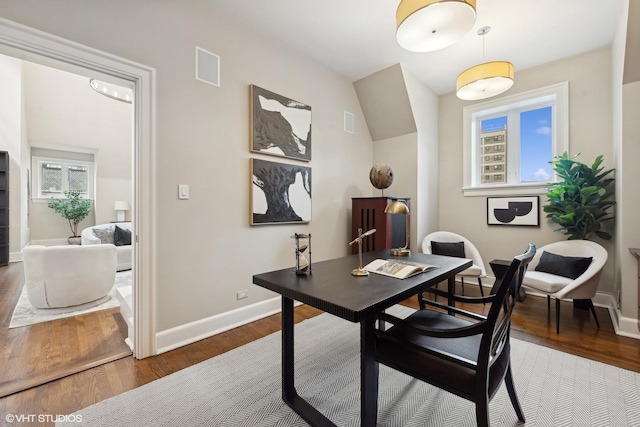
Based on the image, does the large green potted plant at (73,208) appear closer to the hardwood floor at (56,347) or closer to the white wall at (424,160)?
the hardwood floor at (56,347)

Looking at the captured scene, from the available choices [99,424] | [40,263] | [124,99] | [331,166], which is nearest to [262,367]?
[99,424]

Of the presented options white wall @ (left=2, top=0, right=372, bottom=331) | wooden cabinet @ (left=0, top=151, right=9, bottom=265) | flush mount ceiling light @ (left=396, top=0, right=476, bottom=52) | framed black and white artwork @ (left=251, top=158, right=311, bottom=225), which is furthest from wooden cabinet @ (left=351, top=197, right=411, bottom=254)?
wooden cabinet @ (left=0, top=151, right=9, bottom=265)

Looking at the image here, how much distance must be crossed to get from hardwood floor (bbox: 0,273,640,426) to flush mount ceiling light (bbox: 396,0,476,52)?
250cm

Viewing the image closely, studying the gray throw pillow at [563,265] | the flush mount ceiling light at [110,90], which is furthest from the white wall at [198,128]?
the gray throw pillow at [563,265]

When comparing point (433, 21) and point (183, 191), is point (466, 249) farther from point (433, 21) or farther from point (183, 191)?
point (183, 191)

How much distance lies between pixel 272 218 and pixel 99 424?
6.17 ft

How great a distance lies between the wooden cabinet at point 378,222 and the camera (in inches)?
131

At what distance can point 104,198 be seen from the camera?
23.5 ft

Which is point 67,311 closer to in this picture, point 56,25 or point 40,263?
point 40,263

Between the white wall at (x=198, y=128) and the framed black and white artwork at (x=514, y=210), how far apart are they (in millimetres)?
2703

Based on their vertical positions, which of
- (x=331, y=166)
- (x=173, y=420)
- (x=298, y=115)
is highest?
(x=298, y=115)

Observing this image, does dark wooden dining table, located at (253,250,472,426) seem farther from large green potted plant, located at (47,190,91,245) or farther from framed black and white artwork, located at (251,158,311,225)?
large green potted plant, located at (47,190,91,245)

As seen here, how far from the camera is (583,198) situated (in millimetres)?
2910

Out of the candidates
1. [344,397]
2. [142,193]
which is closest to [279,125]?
[142,193]
